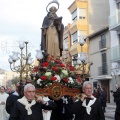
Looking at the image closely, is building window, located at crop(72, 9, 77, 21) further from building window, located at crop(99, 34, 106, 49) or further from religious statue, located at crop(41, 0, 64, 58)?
religious statue, located at crop(41, 0, 64, 58)

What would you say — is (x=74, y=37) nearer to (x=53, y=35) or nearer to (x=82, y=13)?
(x=82, y=13)

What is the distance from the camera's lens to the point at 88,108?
5.41 m

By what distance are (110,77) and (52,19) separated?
24.1 meters

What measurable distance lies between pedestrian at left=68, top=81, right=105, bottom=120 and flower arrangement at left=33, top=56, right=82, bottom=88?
4.98 ft

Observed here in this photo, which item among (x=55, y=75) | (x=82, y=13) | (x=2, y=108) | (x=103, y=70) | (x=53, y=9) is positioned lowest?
(x=2, y=108)

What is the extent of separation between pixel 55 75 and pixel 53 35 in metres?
1.87

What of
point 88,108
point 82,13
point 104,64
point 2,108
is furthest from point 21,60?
point 82,13

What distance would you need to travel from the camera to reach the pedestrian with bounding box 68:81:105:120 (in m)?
5.41

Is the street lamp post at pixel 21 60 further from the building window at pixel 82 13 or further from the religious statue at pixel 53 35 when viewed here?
the building window at pixel 82 13

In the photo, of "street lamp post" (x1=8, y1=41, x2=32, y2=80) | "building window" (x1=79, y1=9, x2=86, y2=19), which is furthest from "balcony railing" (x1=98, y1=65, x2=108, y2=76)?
"street lamp post" (x1=8, y1=41, x2=32, y2=80)

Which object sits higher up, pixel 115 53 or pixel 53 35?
pixel 115 53

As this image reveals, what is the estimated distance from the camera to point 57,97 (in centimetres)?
666

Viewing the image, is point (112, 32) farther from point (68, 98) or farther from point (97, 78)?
point (68, 98)

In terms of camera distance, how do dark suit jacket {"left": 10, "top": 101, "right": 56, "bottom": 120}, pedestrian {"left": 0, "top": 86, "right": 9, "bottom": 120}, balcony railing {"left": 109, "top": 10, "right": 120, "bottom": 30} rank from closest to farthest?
dark suit jacket {"left": 10, "top": 101, "right": 56, "bottom": 120} → pedestrian {"left": 0, "top": 86, "right": 9, "bottom": 120} → balcony railing {"left": 109, "top": 10, "right": 120, "bottom": 30}
